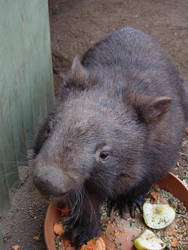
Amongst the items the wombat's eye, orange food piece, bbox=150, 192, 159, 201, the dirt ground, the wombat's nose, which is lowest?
orange food piece, bbox=150, 192, 159, 201

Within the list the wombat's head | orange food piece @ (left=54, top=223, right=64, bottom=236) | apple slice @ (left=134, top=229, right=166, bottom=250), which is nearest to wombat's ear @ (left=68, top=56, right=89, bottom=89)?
the wombat's head

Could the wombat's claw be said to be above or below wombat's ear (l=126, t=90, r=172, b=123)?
below

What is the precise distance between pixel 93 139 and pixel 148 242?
126cm

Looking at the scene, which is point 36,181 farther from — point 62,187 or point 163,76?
point 163,76

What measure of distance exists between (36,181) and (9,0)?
66.1 inches

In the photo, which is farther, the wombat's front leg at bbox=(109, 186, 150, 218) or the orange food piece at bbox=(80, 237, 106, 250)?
the wombat's front leg at bbox=(109, 186, 150, 218)

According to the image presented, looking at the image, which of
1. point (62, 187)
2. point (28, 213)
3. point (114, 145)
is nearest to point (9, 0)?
point (114, 145)

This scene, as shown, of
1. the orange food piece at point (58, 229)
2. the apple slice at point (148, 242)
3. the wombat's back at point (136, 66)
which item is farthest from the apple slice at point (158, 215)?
the wombat's back at point (136, 66)

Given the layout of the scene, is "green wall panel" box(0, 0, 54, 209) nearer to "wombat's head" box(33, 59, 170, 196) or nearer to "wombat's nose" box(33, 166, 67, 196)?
"wombat's head" box(33, 59, 170, 196)

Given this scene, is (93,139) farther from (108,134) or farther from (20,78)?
(20,78)

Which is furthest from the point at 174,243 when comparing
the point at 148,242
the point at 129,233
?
the point at 129,233

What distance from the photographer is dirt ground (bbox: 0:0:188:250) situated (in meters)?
5.59

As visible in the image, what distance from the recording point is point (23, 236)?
144 inches

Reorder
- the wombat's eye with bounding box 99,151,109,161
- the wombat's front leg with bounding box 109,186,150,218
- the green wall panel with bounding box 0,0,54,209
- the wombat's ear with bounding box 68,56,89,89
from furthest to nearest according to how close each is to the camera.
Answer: the wombat's front leg with bounding box 109,186,150,218, the green wall panel with bounding box 0,0,54,209, the wombat's ear with bounding box 68,56,89,89, the wombat's eye with bounding box 99,151,109,161
